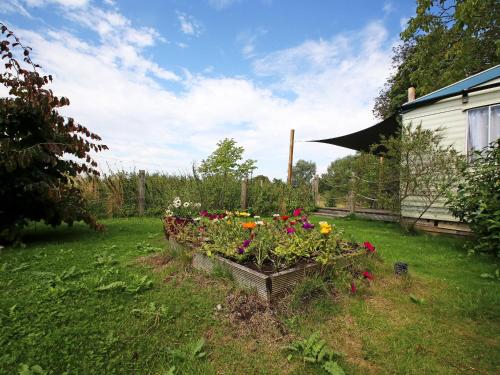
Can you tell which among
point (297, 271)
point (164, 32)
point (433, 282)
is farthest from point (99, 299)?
point (164, 32)

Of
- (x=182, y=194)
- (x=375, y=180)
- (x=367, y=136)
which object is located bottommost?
(x=182, y=194)

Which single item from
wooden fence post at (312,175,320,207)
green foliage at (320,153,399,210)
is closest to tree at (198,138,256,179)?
wooden fence post at (312,175,320,207)

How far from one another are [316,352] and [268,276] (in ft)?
2.18

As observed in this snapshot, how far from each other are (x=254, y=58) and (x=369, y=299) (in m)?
8.18

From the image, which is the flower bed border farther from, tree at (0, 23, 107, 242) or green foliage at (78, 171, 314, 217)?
green foliage at (78, 171, 314, 217)

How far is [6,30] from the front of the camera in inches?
148

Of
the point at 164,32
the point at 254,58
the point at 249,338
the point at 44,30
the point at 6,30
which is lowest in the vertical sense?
the point at 249,338

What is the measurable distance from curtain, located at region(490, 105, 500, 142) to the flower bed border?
5.33 m

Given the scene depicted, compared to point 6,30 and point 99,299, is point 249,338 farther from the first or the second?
point 6,30

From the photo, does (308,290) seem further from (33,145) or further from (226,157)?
(226,157)

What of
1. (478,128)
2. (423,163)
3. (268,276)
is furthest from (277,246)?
(478,128)

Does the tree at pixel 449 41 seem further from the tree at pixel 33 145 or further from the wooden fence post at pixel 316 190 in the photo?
the tree at pixel 33 145

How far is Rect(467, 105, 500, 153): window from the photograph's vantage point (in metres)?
5.66

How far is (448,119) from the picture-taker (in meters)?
6.40
